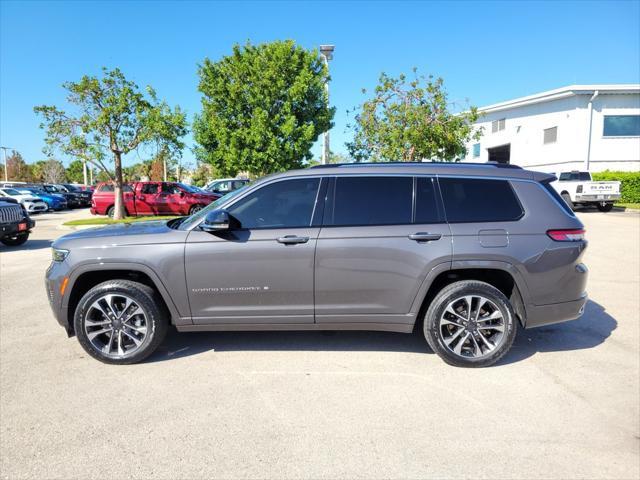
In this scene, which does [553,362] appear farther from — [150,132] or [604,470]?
[150,132]

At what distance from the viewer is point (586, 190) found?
19422 millimetres

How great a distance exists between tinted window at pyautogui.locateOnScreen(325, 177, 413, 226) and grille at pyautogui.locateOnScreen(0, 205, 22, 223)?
988 cm

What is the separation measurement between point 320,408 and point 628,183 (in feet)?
90.0

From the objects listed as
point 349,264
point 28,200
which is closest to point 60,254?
point 349,264

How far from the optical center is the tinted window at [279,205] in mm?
3871

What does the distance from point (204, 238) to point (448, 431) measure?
2521 millimetres

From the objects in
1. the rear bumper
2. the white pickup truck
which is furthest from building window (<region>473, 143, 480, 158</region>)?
the rear bumper

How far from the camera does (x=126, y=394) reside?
3.37m

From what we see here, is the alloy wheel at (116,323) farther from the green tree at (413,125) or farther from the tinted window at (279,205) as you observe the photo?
the green tree at (413,125)

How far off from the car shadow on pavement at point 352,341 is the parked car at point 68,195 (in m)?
31.1

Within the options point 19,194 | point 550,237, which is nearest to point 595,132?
point 550,237

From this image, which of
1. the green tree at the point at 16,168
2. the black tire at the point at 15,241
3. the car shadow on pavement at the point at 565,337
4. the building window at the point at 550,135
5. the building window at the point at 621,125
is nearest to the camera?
the car shadow on pavement at the point at 565,337

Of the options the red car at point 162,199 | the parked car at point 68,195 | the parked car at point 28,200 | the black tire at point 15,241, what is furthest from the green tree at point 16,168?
the black tire at point 15,241

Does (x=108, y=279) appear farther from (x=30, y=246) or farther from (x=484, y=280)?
(x=30, y=246)
